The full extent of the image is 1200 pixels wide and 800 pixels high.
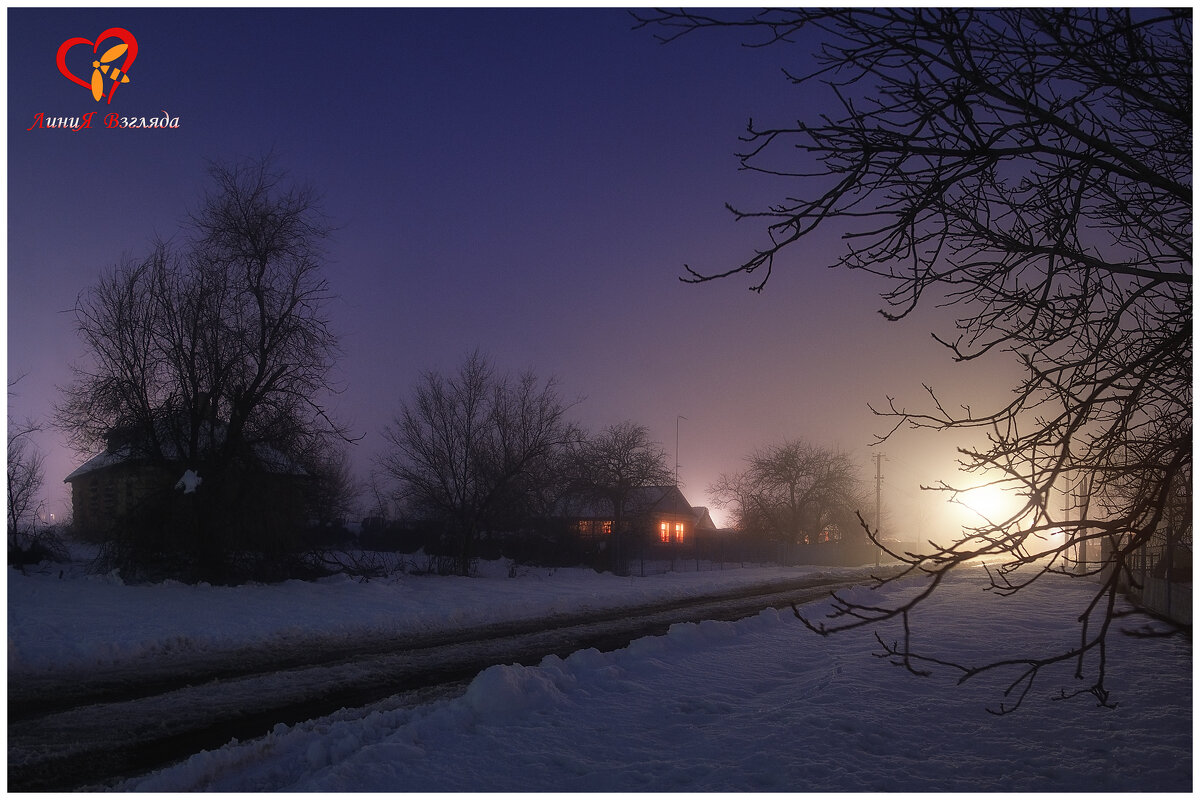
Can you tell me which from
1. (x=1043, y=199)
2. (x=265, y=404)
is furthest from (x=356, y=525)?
(x=1043, y=199)

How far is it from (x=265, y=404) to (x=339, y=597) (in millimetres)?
6138

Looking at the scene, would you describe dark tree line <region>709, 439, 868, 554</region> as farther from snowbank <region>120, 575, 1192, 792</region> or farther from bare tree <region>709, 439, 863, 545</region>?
snowbank <region>120, 575, 1192, 792</region>

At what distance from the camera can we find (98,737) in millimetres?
7062

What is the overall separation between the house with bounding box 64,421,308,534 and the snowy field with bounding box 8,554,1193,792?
8.40 m

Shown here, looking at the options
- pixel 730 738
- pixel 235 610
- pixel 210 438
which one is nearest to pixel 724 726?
pixel 730 738

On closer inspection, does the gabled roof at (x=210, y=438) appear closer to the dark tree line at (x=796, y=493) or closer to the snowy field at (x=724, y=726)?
the snowy field at (x=724, y=726)

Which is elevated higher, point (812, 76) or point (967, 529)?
point (812, 76)

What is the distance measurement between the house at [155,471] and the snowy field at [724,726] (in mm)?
8396

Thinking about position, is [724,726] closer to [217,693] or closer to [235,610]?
[217,693]

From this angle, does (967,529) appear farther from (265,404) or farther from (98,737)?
(265,404)

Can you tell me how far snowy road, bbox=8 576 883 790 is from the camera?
6.56m

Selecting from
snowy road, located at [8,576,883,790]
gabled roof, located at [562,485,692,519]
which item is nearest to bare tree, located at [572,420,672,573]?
gabled roof, located at [562,485,692,519]

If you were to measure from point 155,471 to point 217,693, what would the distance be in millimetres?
13987

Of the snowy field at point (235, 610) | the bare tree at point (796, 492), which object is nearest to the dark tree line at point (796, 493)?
the bare tree at point (796, 492)
